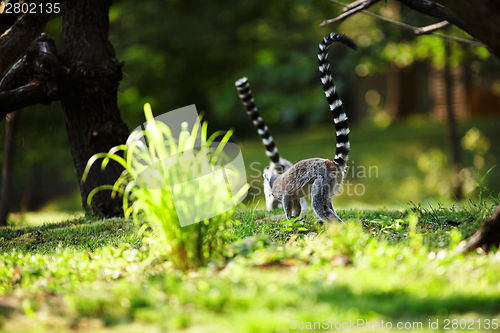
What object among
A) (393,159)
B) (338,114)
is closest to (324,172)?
(338,114)

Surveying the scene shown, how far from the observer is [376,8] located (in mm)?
13719

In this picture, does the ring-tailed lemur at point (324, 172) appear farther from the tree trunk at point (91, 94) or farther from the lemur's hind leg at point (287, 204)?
the tree trunk at point (91, 94)

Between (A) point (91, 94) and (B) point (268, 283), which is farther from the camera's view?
(A) point (91, 94)

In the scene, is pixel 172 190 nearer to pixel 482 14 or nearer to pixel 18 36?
pixel 18 36

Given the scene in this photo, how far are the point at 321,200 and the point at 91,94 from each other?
3.51 meters

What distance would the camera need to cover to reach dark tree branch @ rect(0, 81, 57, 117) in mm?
5852

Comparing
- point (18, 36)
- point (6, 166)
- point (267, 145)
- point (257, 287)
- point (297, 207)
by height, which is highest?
point (18, 36)

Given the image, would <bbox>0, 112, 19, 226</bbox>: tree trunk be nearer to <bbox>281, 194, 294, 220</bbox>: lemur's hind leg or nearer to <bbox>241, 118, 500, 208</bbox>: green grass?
Answer: <bbox>281, 194, 294, 220</bbox>: lemur's hind leg

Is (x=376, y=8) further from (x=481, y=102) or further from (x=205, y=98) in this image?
(x=481, y=102)

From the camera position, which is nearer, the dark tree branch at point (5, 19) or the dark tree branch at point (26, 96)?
the dark tree branch at point (5, 19)

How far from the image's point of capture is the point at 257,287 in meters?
3.02

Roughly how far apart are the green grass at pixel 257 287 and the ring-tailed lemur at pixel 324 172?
2.79 feet

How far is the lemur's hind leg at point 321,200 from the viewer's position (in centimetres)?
523

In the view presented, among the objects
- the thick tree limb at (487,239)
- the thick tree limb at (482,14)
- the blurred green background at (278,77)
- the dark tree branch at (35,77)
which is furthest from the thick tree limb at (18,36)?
the blurred green background at (278,77)
